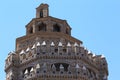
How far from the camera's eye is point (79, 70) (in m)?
41.7

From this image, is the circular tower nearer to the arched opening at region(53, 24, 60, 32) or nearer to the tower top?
the arched opening at region(53, 24, 60, 32)

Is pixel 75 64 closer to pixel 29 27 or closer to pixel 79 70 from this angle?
pixel 79 70

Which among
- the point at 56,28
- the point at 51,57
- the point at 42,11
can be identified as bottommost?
the point at 51,57

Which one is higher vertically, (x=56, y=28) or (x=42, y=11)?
(x=42, y=11)

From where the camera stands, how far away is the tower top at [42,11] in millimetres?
47688

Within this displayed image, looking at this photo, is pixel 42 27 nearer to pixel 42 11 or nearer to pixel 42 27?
pixel 42 27

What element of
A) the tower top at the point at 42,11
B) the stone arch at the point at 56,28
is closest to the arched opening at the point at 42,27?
the stone arch at the point at 56,28

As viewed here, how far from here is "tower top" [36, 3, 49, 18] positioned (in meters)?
47.7

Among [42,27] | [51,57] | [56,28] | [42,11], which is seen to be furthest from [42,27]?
[51,57]

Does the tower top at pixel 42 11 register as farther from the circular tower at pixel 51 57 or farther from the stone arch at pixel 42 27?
the stone arch at pixel 42 27

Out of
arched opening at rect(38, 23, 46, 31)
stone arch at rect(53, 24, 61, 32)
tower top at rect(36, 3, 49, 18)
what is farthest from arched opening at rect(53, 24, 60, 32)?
tower top at rect(36, 3, 49, 18)

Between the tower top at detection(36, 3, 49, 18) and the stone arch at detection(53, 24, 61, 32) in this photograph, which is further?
the tower top at detection(36, 3, 49, 18)

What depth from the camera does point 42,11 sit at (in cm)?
4809

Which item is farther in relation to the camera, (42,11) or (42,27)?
(42,11)
